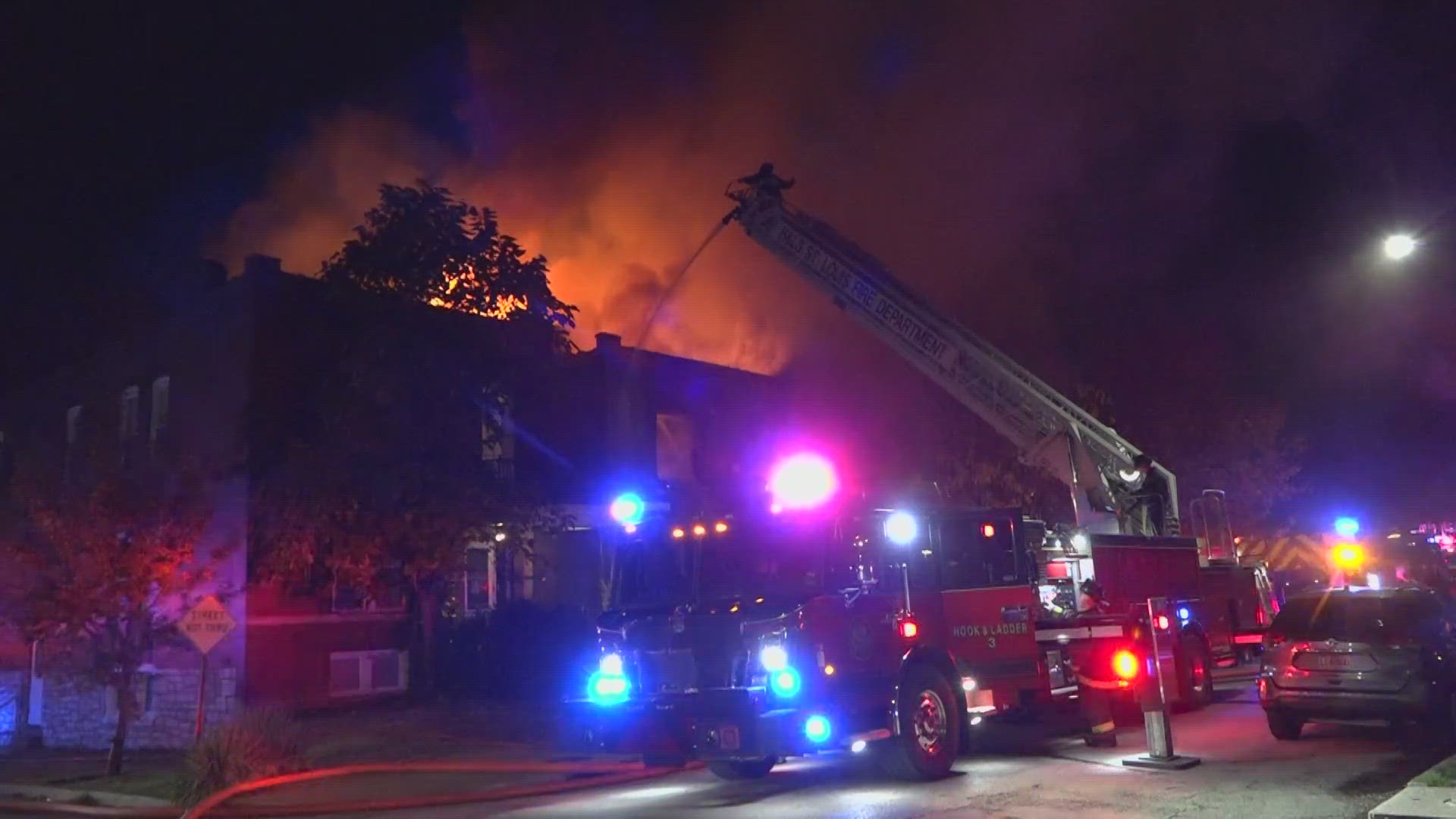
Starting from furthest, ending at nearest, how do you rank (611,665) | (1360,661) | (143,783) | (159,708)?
(159,708) < (143,783) < (1360,661) < (611,665)

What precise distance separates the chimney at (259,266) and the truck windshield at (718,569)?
11207mm

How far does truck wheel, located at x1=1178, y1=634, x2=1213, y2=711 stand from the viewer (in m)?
13.0

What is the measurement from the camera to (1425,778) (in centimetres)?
742

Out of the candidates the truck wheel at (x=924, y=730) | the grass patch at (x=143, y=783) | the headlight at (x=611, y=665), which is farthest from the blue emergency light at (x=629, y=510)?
the grass patch at (x=143, y=783)

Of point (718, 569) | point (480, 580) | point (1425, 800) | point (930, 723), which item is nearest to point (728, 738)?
point (718, 569)

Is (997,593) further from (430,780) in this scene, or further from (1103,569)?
(430,780)

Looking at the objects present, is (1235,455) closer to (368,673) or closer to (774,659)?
(368,673)

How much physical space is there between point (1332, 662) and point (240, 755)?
1007cm

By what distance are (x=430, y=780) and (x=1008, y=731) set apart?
20.6 feet

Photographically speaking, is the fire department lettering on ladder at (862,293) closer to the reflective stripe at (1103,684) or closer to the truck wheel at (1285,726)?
the reflective stripe at (1103,684)

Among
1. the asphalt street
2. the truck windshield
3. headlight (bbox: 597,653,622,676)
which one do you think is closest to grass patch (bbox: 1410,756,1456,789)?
the asphalt street

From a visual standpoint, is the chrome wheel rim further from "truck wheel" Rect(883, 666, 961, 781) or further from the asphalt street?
the asphalt street

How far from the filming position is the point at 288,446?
1656 centimetres

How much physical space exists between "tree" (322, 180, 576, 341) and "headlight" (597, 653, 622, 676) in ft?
27.2
